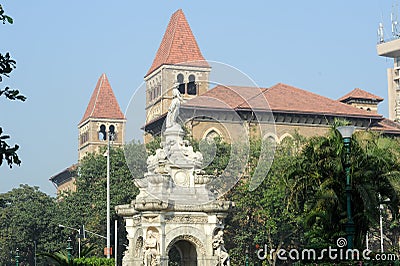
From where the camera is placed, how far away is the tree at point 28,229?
241ft

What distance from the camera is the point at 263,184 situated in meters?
60.7

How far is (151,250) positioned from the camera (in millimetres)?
35594

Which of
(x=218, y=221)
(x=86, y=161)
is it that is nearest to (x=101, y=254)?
(x=86, y=161)

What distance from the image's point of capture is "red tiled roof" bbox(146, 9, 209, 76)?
9300 centimetres

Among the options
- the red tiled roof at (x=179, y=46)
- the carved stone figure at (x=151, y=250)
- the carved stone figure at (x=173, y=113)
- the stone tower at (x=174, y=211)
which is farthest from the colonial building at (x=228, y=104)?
the carved stone figure at (x=151, y=250)

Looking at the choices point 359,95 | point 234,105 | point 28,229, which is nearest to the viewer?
point 234,105

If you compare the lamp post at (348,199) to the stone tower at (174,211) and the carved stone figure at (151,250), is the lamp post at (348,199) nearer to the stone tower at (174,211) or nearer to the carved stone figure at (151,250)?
the stone tower at (174,211)

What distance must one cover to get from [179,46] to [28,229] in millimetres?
29214

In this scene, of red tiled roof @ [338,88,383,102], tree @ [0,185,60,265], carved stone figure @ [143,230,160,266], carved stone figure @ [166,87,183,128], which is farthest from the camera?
red tiled roof @ [338,88,383,102]

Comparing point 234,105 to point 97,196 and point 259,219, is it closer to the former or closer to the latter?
point 259,219

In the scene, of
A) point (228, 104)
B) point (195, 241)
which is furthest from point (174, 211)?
point (228, 104)

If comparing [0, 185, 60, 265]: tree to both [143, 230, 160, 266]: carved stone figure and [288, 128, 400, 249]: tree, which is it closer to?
[143, 230, 160, 266]: carved stone figure

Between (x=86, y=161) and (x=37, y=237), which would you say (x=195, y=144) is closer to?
(x=86, y=161)

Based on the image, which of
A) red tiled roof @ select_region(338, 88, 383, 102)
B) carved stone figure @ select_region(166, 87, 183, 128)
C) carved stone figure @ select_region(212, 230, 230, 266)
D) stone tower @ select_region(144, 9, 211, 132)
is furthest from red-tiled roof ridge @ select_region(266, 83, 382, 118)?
carved stone figure @ select_region(212, 230, 230, 266)
